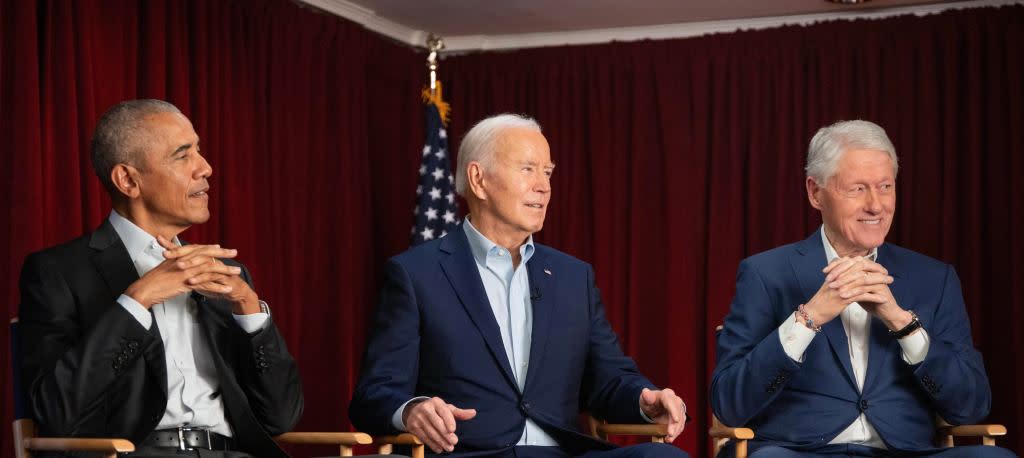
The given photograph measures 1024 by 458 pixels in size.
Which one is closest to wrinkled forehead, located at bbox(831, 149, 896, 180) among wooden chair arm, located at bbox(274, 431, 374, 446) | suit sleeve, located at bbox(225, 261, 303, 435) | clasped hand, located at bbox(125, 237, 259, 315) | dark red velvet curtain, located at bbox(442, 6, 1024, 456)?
wooden chair arm, located at bbox(274, 431, 374, 446)

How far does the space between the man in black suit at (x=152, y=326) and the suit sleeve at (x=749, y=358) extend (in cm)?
124

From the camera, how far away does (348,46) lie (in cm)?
625

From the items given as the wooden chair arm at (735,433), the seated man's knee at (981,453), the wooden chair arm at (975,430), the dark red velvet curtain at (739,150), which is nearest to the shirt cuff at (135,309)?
the wooden chair arm at (735,433)

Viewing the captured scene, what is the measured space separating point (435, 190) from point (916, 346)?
3409 millimetres

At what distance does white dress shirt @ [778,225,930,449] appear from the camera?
3.31m

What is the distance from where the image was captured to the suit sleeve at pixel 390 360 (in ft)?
10.6

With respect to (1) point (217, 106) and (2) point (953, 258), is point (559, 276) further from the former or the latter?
(2) point (953, 258)

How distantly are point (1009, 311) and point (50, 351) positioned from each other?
463cm

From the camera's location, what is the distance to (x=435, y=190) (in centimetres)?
635

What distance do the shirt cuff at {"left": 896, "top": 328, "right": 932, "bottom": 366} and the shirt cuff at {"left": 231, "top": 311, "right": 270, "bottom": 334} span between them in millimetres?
1778

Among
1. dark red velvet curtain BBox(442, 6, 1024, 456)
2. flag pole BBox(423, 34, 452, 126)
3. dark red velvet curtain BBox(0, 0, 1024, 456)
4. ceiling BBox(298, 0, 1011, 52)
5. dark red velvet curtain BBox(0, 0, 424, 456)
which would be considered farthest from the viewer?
flag pole BBox(423, 34, 452, 126)

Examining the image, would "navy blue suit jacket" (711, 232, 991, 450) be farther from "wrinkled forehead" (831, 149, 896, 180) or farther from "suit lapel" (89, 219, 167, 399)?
"suit lapel" (89, 219, 167, 399)

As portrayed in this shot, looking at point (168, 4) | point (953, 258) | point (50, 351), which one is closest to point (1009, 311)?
point (953, 258)

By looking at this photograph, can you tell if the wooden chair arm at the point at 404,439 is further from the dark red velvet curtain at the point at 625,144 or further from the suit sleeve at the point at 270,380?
the dark red velvet curtain at the point at 625,144
